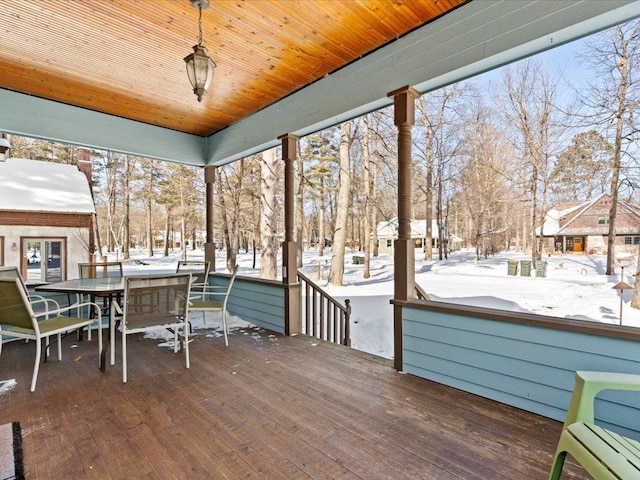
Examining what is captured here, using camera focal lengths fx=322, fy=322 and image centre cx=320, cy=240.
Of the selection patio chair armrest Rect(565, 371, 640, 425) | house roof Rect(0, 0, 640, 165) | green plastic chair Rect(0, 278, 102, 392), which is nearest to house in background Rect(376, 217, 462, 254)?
house roof Rect(0, 0, 640, 165)

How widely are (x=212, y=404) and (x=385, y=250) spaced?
25.7 m

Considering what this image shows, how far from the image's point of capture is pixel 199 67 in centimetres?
239

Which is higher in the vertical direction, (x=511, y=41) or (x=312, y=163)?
(x=312, y=163)

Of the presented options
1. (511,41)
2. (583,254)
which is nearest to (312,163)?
(583,254)

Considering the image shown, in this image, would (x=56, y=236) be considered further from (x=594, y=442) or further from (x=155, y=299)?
(x=594, y=442)

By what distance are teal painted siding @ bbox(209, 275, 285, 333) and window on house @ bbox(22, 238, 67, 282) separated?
6.07m

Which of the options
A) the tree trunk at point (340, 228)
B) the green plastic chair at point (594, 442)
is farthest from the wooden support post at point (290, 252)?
the tree trunk at point (340, 228)

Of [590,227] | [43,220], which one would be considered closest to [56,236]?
[43,220]

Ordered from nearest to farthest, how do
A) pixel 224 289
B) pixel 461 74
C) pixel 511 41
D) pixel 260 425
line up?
pixel 260 425, pixel 511 41, pixel 461 74, pixel 224 289

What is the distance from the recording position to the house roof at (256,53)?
96.3 inches

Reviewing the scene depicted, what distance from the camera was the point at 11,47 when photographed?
3094mm

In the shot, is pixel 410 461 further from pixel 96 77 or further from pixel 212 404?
pixel 96 77

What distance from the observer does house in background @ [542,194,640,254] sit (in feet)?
23.3

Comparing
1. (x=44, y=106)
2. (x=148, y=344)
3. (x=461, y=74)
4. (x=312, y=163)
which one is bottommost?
(x=148, y=344)
